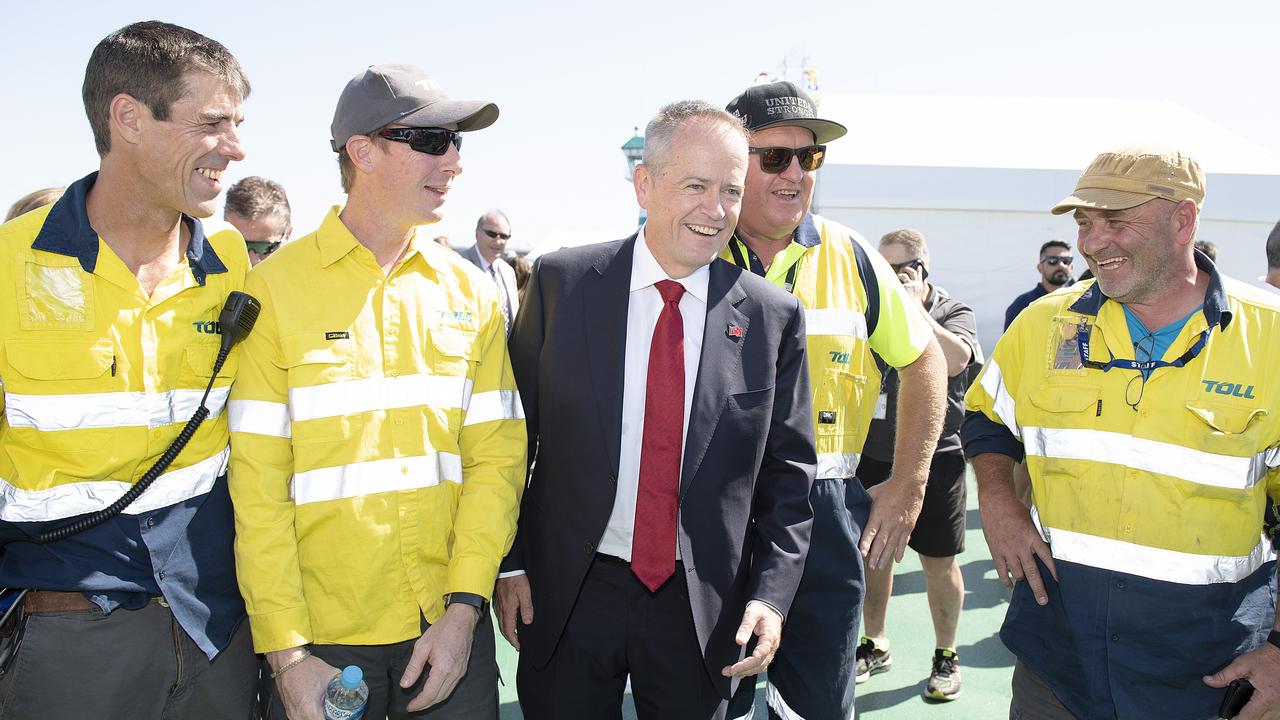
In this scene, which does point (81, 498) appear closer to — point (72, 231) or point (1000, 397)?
point (72, 231)

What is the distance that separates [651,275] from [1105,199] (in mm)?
1378

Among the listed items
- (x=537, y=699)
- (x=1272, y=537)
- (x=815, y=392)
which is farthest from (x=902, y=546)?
(x=537, y=699)

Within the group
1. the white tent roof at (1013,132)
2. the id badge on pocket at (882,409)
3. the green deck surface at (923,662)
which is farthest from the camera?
the white tent roof at (1013,132)

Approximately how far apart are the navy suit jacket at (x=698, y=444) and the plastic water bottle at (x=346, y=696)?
0.47 m

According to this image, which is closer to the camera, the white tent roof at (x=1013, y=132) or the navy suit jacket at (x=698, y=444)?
the navy suit jacket at (x=698, y=444)

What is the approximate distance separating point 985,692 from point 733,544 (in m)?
2.75

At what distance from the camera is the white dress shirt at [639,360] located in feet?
7.76

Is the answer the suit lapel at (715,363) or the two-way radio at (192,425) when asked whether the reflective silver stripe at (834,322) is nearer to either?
the suit lapel at (715,363)

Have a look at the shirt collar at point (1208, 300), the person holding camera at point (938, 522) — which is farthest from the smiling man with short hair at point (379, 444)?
the person holding camera at point (938, 522)

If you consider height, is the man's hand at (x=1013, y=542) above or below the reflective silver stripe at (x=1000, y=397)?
below

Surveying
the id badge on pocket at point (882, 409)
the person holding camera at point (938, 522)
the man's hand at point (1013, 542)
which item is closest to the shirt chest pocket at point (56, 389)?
the man's hand at point (1013, 542)

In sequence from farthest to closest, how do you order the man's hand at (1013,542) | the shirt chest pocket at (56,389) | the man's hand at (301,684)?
1. the man's hand at (1013,542)
2. the man's hand at (301,684)
3. the shirt chest pocket at (56,389)

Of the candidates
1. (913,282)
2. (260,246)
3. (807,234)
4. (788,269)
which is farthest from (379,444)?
(913,282)

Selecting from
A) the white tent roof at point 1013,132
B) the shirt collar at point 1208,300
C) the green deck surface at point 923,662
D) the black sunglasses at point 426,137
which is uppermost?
the white tent roof at point 1013,132
